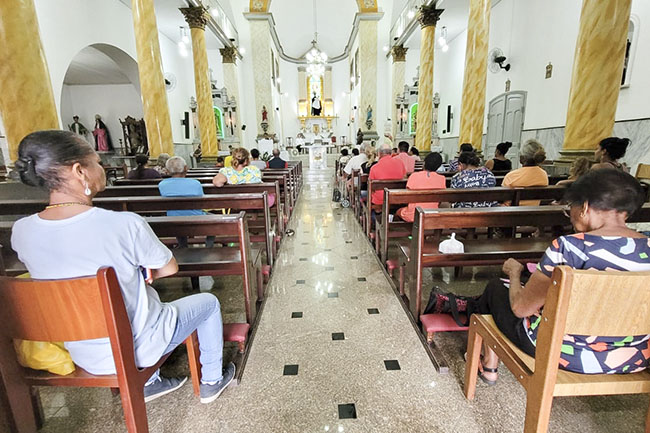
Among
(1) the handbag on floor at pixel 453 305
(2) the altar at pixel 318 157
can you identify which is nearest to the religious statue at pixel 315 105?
(2) the altar at pixel 318 157

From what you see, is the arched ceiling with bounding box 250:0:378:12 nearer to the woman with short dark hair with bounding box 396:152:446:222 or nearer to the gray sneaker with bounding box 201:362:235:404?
the woman with short dark hair with bounding box 396:152:446:222

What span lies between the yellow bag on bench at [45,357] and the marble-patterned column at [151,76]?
17.5ft

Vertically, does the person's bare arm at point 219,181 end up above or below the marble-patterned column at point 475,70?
below

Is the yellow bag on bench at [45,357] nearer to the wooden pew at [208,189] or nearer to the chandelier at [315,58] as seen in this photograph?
the wooden pew at [208,189]

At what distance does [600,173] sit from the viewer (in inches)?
45.3

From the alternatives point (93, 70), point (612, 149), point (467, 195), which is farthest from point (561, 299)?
point (93, 70)

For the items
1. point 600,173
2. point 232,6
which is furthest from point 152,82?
point 232,6

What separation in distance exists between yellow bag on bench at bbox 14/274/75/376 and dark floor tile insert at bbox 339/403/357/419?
45.8 inches

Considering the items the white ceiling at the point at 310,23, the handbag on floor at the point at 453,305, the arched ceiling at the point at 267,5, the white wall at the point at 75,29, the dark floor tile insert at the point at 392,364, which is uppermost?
the white ceiling at the point at 310,23

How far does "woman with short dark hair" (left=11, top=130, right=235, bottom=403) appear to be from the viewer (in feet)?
3.60

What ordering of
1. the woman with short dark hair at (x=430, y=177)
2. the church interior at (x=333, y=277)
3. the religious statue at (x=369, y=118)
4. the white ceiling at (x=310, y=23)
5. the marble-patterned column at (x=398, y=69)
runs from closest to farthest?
the church interior at (x=333, y=277), the woman with short dark hair at (x=430, y=177), the marble-patterned column at (x=398, y=69), the religious statue at (x=369, y=118), the white ceiling at (x=310, y=23)

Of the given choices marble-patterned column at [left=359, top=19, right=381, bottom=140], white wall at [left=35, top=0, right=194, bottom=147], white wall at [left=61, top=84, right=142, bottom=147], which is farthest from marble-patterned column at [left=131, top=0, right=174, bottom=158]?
marble-patterned column at [left=359, top=19, right=381, bottom=140]

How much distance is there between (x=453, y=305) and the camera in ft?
6.49

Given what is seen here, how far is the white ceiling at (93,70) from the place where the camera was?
856 centimetres
